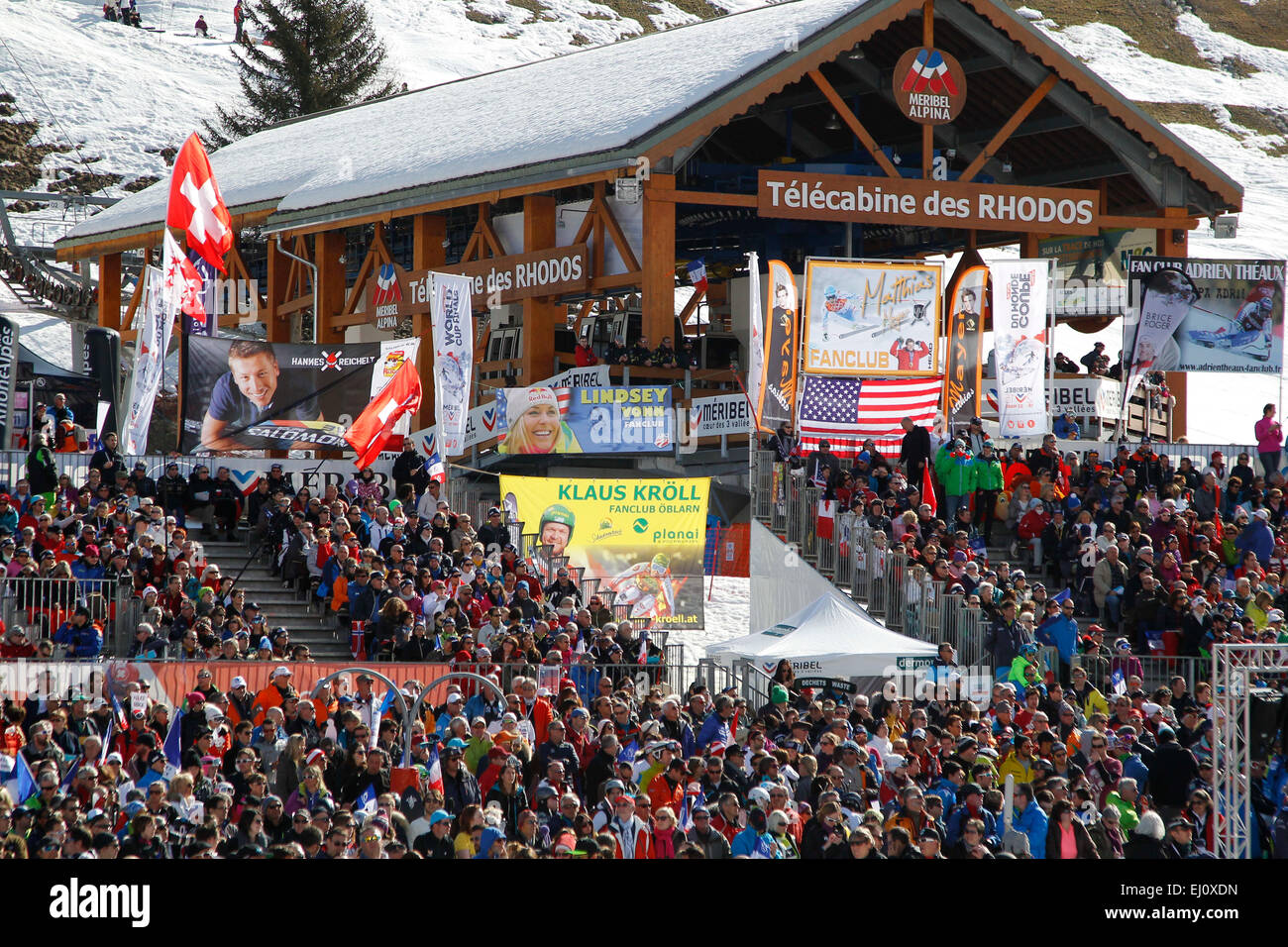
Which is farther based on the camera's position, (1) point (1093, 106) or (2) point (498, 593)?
(1) point (1093, 106)

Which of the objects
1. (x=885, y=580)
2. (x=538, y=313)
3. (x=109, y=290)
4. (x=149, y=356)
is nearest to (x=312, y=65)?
(x=109, y=290)

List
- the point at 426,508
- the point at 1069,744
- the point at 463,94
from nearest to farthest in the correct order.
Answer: the point at 1069,744 → the point at 426,508 → the point at 463,94

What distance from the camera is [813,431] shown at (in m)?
27.3

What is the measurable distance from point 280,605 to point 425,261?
507 inches

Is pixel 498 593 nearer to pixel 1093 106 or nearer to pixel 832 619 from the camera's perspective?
pixel 832 619

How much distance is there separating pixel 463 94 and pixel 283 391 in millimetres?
14852

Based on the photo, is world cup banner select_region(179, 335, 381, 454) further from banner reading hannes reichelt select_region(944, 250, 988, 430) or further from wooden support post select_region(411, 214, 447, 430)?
banner reading hannes reichelt select_region(944, 250, 988, 430)

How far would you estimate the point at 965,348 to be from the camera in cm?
3023

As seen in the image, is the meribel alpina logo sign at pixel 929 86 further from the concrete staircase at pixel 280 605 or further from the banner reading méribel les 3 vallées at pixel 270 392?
the concrete staircase at pixel 280 605

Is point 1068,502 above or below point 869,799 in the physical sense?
above

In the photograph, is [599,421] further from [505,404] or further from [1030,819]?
[1030,819]

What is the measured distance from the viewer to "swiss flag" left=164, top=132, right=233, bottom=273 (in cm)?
2534

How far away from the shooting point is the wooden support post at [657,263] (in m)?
29.5

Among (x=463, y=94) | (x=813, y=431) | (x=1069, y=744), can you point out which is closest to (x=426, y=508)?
(x=813, y=431)
